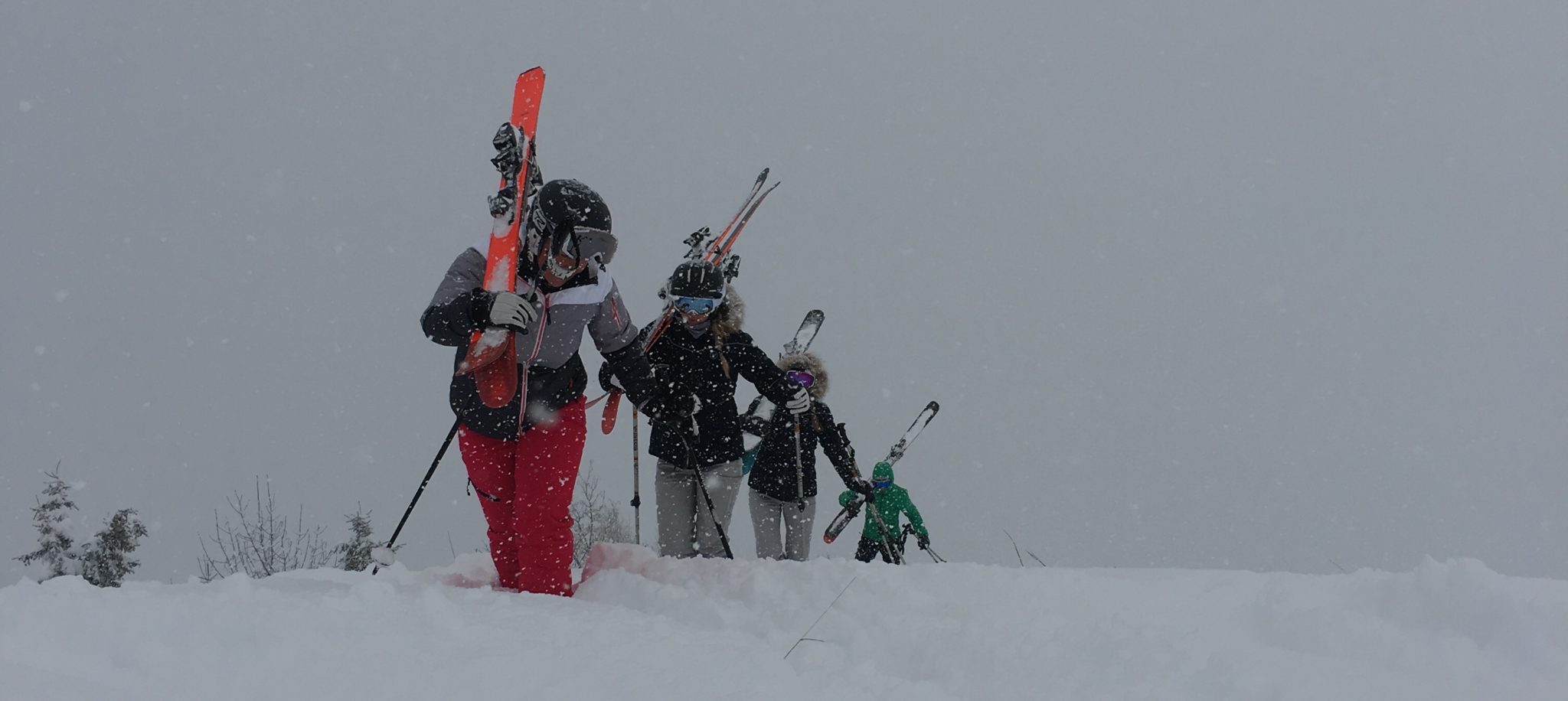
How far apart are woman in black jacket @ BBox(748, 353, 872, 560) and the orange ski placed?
7.93ft

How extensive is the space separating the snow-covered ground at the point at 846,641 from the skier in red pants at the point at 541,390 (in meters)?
0.75

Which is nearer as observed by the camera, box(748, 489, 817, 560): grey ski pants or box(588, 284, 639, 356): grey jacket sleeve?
box(588, 284, 639, 356): grey jacket sleeve

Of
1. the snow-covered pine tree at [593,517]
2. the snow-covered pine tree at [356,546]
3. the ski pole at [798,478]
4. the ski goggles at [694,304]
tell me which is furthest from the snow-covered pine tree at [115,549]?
the ski goggles at [694,304]

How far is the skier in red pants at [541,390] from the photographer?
436cm

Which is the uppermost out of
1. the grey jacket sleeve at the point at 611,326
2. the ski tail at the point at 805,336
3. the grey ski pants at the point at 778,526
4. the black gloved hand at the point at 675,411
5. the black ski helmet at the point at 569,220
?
the black ski helmet at the point at 569,220

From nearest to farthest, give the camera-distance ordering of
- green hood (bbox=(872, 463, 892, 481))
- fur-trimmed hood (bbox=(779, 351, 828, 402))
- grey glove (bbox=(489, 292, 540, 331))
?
1. grey glove (bbox=(489, 292, 540, 331))
2. fur-trimmed hood (bbox=(779, 351, 828, 402))
3. green hood (bbox=(872, 463, 892, 481))

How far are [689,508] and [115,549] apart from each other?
43.6ft

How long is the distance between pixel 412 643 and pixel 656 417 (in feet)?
9.31

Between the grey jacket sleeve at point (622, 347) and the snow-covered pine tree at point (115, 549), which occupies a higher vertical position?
the grey jacket sleeve at point (622, 347)

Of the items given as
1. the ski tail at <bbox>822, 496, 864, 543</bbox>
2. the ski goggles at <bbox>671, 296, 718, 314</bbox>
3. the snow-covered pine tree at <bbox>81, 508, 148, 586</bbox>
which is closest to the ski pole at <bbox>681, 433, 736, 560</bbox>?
the ski goggles at <bbox>671, 296, 718, 314</bbox>

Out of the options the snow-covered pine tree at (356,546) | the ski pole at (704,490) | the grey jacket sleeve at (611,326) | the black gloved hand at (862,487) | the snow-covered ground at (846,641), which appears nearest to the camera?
the snow-covered ground at (846,641)

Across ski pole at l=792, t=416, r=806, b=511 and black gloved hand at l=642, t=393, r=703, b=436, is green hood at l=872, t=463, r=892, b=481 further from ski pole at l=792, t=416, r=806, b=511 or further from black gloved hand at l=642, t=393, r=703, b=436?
black gloved hand at l=642, t=393, r=703, b=436

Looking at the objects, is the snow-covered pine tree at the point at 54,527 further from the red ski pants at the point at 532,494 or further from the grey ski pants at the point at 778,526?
the red ski pants at the point at 532,494

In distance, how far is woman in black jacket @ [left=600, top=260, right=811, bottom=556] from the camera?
5.71m
